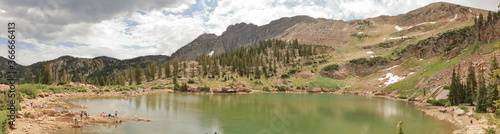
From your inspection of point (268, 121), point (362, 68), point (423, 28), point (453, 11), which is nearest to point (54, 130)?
point (268, 121)

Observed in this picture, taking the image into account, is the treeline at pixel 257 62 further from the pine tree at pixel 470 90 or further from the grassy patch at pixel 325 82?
the pine tree at pixel 470 90

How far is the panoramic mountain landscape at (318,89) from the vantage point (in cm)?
3916

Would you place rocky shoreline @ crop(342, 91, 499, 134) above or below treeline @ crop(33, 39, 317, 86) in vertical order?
below

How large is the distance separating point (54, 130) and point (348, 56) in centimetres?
15213

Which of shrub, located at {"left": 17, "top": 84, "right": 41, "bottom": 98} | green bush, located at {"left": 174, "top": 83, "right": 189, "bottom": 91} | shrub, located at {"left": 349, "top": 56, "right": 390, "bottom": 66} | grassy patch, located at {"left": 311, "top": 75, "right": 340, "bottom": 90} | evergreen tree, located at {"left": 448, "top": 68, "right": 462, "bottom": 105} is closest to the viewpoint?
shrub, located at {"left": 17, "top": 84, "right": 41, "bottom": 98}

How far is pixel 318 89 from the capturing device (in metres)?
117

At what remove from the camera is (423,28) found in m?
184

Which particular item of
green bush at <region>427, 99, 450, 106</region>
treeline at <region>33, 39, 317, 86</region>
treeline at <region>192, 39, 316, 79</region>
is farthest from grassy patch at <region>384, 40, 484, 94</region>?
treeline at <region>192, 39, 316, 79</region>

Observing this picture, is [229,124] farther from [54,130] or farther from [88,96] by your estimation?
[88,96]

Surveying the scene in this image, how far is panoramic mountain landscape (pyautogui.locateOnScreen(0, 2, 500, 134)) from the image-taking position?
1542 inches

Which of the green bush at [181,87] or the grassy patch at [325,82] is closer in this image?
the green bush at [181,87]

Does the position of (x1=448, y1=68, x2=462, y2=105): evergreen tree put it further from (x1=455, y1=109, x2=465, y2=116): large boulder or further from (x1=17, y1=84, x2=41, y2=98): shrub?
(x1=17, y1=84, x2=41, y2=98): shrub

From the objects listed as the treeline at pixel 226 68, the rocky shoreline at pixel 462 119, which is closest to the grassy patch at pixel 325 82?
the treeline at pixel 226 68

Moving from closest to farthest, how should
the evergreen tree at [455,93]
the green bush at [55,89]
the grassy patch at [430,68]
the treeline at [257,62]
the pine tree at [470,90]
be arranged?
Answer: 1. the pine tree at [470,90]
2. the evergreen tree at [455,93]
3. the green bush at [55,89]
4. the grassy patch at [430,68]
5. the treeline at [257,62]
